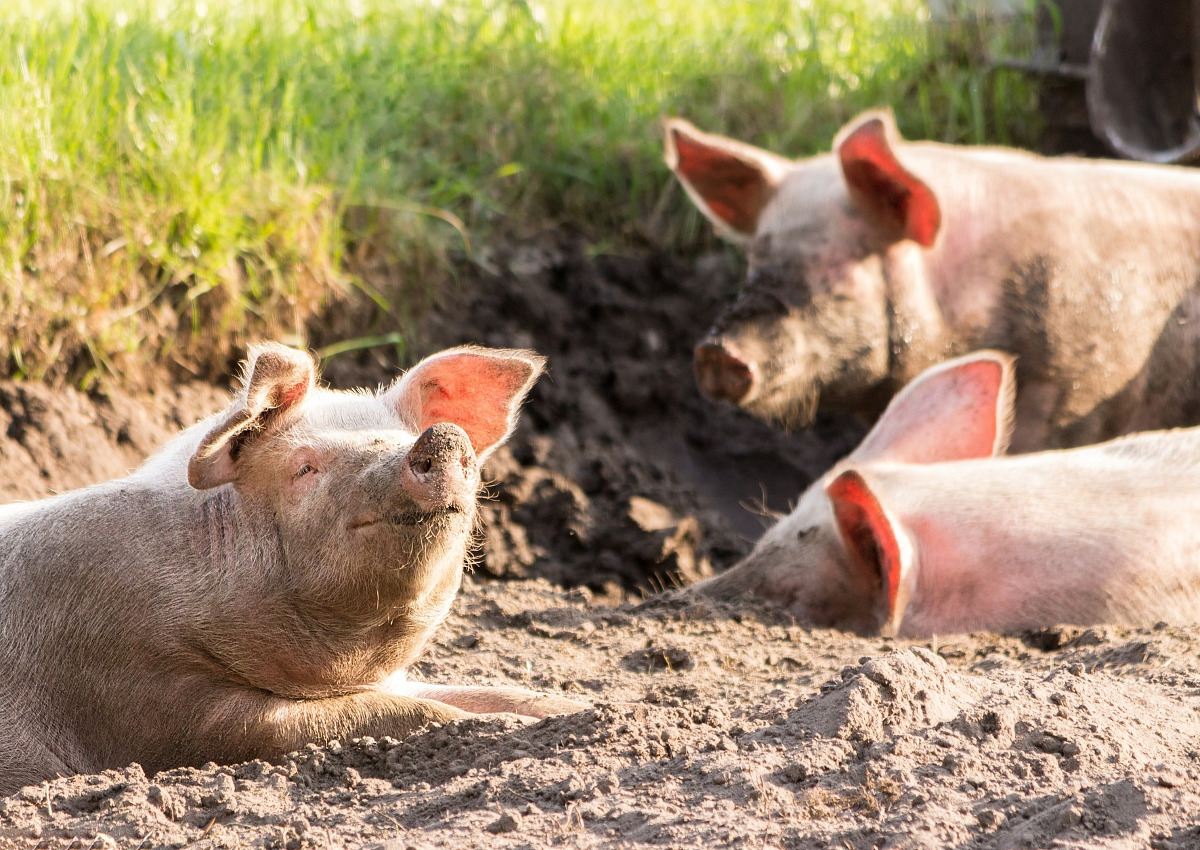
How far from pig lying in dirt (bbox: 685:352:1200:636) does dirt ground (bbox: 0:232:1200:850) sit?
12 centimetres

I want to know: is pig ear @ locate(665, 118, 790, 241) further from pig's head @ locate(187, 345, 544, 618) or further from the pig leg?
the pig leg

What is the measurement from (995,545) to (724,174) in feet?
6.96

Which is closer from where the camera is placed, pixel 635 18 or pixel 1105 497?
pixel 1105 497

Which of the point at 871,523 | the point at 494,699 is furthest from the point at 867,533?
the point at 494,699

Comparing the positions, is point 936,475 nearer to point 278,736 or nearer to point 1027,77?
point 278,736

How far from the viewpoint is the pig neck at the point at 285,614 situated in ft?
9.58

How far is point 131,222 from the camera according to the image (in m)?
4.83

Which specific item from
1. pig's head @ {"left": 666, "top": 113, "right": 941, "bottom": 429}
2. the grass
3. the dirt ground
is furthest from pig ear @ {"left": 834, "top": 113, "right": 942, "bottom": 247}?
the grass

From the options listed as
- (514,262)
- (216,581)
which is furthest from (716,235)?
(216,581)

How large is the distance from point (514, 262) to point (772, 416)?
4.47 ft

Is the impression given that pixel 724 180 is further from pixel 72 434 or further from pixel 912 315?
pixel 72 434

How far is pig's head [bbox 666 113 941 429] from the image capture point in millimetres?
5121

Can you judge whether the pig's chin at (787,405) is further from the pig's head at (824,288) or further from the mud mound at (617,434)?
the mud mound at (617,434)

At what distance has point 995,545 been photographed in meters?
3.99
